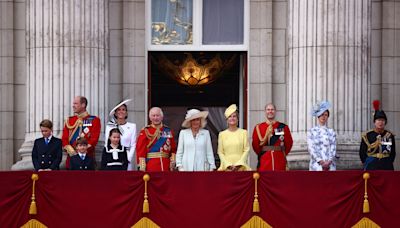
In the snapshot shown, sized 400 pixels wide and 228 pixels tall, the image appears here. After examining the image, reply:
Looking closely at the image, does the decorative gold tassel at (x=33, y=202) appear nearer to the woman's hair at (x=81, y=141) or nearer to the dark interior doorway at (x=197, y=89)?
the woman's hair at (x=81, y=141)

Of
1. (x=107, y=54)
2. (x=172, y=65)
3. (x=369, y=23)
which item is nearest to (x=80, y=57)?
(x=107, y=54)

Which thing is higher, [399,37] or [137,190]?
[399,37]

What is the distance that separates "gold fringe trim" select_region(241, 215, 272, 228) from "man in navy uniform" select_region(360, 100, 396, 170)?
276 cm

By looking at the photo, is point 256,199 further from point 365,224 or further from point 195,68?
point 195,68

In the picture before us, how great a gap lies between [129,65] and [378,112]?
6.06m

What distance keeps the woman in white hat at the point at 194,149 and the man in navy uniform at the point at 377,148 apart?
109 inches

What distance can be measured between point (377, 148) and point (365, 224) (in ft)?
7.02

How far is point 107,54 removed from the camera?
1230 inches

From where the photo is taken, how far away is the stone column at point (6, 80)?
105 ft

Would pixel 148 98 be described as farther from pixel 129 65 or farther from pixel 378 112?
pixel 378 112

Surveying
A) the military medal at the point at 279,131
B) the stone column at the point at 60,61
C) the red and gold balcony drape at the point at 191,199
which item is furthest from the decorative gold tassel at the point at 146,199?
the stone column at the point at 60,61

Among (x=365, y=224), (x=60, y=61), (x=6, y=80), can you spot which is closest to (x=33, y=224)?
(x=60, y=61)

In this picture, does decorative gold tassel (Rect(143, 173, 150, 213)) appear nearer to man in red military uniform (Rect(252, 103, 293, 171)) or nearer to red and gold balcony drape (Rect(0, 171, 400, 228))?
red and gold balcony drape (Rect(0, 171, 400, 228))

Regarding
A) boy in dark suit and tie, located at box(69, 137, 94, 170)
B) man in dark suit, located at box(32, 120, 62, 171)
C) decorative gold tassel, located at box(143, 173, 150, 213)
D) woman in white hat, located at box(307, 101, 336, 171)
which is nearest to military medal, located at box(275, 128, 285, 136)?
woman in white hat, located at box(307, 101, 336, 171)
